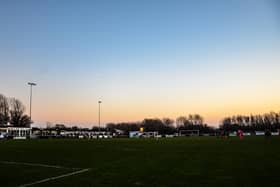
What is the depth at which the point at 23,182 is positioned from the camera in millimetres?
12094

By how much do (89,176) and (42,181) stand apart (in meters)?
1.95

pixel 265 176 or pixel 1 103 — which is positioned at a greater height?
pixel 1 103

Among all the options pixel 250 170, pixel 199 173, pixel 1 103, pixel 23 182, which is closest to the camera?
pixel 23 182

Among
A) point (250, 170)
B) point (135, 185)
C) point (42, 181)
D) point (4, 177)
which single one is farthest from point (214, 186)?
point (4, 177)

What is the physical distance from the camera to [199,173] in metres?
14.3

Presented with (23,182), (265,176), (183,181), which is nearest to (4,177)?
(23,182)

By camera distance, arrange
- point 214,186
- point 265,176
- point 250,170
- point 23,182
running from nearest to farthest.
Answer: point 214,186 → point 23,182 → point 265,176 → point 250,170

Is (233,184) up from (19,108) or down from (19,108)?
down

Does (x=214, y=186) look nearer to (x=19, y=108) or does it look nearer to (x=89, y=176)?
(x=89, y=176)

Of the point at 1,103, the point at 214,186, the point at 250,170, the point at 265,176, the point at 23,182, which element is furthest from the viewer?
the point at 1,103

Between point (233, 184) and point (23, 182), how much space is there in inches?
279

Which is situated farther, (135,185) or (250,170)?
(250,170)

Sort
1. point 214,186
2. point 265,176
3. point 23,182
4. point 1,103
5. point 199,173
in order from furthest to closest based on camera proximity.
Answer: point 1,103 < point 199,173 < point 265,176 < point 23,182 < point 214,186

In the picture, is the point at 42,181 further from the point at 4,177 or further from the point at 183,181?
the point at 183,181
